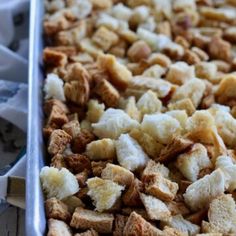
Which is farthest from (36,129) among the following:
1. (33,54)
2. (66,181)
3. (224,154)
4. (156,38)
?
(156,38)

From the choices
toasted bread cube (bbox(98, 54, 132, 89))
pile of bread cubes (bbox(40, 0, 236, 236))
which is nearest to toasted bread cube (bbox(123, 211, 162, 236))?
pile of bread cubes (bbox(40, 0, 236, 236))

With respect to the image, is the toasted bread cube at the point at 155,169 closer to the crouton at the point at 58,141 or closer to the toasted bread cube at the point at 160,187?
the toasted bread cube at the point at 160,187

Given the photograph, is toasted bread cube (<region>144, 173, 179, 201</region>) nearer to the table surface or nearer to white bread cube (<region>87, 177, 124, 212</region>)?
white bread cube (<region>87, 177, 124, 212</region>)

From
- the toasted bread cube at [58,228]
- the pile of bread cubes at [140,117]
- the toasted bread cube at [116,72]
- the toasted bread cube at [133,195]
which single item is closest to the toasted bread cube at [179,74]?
the pile of bread cubes at [140,117]

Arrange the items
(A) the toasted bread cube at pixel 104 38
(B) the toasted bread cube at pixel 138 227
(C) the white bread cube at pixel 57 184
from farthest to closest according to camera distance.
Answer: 1. (A) the toasted bread cube at pixel 104 38
2. (C) the white bread cube at pixel 57 184
3. (B) the toasted bread cube at pixel 138 227

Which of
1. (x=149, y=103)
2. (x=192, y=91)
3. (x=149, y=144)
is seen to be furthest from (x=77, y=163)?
(x=192, y=91)

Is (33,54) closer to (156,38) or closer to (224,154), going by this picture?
(156,38)
